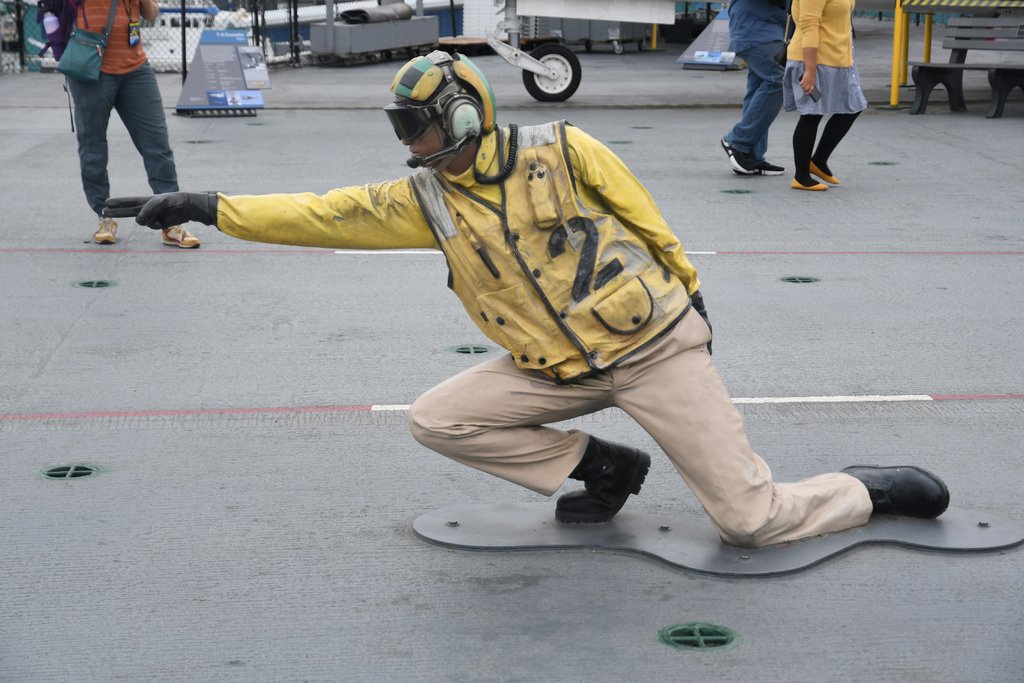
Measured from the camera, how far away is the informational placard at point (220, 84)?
45.5ft

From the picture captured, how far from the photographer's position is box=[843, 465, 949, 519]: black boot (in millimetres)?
3867

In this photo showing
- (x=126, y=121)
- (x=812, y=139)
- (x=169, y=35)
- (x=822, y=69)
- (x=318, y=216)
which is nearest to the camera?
(x=318, y=216)

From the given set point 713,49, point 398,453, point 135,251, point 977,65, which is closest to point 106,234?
point 135,251

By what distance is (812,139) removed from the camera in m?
9.44

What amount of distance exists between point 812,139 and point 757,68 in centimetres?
77

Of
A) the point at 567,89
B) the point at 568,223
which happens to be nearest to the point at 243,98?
the point at 567,89

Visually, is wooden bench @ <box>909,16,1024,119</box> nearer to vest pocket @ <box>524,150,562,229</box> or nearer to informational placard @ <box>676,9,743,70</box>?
informational placard @ <box>676,9,743,70</box>

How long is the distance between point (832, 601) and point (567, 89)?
11.9m

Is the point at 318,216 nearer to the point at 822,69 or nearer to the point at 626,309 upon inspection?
the point at 626,309

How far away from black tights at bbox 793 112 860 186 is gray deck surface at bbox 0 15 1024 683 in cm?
24

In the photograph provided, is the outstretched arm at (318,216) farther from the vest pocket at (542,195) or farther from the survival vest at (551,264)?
the vest pocket at (542,195)

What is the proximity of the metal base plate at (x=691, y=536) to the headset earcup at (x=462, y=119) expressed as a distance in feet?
4.10

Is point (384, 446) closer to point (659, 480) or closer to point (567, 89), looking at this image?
point (659, 480)

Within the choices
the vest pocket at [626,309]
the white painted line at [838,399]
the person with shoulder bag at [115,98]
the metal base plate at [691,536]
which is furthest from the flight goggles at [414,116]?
the person with shoulder bag at [115,98]
